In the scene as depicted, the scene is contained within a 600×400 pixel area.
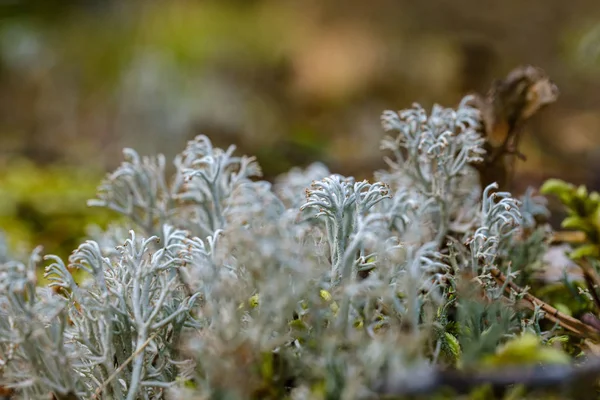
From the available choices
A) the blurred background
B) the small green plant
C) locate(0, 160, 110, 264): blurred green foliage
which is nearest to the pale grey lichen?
the small green plant

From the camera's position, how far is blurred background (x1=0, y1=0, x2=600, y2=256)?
3.06 m

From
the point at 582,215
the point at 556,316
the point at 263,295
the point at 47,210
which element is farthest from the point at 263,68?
the point at 263,295

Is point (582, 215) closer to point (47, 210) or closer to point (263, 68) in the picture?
point (47, 210)

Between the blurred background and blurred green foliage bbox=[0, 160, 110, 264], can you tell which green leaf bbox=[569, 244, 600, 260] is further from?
the blurred background

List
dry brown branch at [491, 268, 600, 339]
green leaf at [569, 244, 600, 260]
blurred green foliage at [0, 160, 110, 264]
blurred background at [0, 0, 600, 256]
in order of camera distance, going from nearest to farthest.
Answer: dry brown branch at [491, 268, 600, 339] < green leaf at [569, 244, 600, 260] < blurred green foliage at [0, 160, 110, 264] < blurred background at [0, 0, 600, 256]

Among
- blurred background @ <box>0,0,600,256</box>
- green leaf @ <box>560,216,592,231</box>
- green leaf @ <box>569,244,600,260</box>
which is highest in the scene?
blurred background @ <box>0,0,600,256</box>

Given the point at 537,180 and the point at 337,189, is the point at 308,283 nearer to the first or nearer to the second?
the point at 337,189

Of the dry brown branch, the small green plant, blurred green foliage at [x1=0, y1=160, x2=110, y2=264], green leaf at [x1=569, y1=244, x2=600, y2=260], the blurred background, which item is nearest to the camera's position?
the small green plant

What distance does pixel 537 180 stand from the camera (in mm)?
1577

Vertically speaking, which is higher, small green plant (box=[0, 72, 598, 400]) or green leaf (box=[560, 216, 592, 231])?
green leaf (box=[560, 216, 592, 231])

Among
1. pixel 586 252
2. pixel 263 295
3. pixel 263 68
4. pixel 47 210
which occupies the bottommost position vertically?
pixel 263 295

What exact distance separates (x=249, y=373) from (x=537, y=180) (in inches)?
52.8

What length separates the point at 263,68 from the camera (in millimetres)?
3773

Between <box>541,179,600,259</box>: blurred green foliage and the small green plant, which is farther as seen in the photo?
<box>541,179,600,259</box>: blurred green foliage
